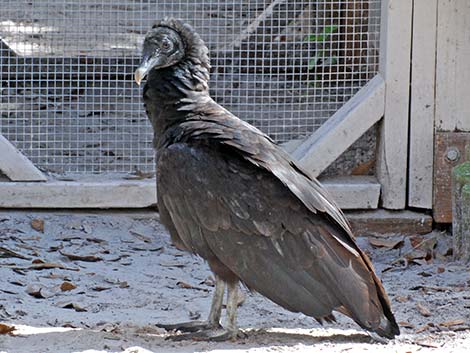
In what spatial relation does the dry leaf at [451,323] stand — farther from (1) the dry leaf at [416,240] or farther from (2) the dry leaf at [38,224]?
(2) the dry leaf at [38,224]

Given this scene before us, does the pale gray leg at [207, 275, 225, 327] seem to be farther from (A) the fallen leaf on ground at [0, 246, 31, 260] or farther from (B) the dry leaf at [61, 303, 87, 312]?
(A) the fallen leaf on ground at [0, 246, 31, 260]

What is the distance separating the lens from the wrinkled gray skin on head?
5.63 m

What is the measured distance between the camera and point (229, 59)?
7559mm

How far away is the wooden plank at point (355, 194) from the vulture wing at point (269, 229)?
2.26m

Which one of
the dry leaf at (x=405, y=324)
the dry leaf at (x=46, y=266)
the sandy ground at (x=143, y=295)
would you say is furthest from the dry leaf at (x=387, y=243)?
the dry leaf at (x=46, y=266)

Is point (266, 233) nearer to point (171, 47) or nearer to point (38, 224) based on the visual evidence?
point (171, 47)

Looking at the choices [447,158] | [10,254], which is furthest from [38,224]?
[447,158]

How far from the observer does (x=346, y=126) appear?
24.3 feet

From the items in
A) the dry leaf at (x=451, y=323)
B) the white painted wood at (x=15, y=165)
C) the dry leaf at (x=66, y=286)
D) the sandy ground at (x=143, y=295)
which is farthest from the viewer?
the white painted wood at (x=15, y=165)

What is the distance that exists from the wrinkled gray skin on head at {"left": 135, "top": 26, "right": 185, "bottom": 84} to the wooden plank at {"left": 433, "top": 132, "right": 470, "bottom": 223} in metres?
2.49

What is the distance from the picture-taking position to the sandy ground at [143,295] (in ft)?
17.1

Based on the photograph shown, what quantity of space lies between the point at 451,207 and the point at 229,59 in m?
1.80

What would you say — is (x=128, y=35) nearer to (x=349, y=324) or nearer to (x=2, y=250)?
(x=2, y=250)

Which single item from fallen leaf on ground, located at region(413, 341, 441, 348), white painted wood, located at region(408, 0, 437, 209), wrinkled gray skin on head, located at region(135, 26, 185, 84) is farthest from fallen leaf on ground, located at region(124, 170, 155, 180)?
fallen leaf on ground, located at region(413, 341, 441, 348)
